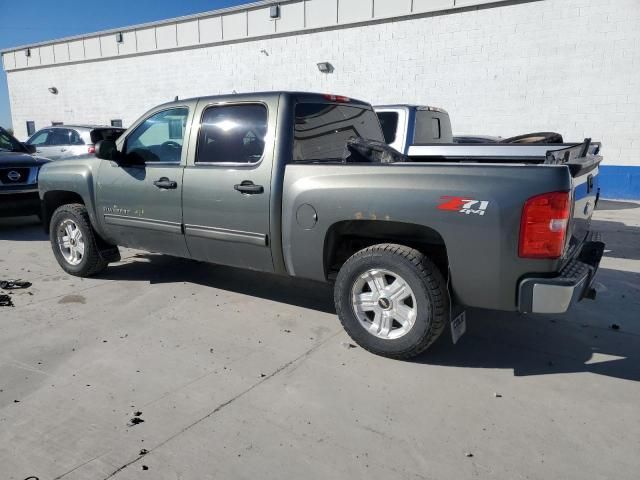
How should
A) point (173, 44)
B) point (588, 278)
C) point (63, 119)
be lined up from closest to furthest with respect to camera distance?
point (588, 278)
point (173, 44)
point (63, 119)

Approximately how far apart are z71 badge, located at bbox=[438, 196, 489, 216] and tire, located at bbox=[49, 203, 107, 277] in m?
3.86

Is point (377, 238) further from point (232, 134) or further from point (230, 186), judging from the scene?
point (232, 134)

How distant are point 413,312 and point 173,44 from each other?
58.1ft

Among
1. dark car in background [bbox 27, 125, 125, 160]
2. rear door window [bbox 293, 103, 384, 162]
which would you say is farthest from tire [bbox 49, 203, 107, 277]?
dark car in background [bbox 27, 125, 125, 160]

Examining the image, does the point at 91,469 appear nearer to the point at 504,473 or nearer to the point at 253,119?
the point at 504,473

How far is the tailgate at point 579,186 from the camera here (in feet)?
10.3

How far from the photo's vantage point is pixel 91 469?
7.98ft

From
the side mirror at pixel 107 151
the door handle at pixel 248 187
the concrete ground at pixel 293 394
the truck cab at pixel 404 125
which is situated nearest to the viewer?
the concrete ground at pixel 293 394

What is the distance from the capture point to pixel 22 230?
8625 millimetres

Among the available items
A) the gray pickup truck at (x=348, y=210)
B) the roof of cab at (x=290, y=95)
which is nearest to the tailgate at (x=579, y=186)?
the gray pickup truck at (x=348, y=210)

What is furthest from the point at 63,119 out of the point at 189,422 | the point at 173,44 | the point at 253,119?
the point at 189,422

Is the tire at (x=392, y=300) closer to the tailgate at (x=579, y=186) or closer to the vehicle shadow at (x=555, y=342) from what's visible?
the vehicle shadow at (x=555, y=342)

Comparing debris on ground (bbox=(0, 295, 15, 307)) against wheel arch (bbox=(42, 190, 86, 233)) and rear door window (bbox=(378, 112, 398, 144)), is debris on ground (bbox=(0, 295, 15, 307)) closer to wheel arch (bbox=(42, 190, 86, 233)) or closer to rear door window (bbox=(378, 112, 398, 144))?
wheel arch (bbox=(42, 190, 86, 233))

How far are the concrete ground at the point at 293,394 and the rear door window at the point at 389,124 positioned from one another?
278 cm
